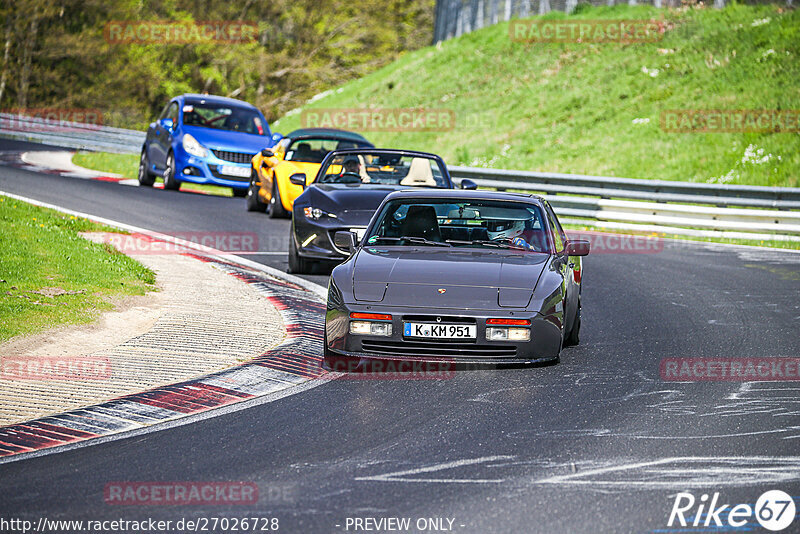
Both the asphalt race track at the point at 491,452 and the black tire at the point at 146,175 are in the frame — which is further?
the black tire at the point at 146,175

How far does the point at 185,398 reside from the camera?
7480 mm

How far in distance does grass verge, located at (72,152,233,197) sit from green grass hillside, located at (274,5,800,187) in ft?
30.7

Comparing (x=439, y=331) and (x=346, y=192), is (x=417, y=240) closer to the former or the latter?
(x=439, y=331)

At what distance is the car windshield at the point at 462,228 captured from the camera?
941 cm

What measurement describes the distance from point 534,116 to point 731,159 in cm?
1068

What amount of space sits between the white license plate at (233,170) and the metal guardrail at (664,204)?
496cm

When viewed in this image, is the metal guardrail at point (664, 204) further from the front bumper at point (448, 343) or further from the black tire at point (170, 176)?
the front bumper at point (448, 343)

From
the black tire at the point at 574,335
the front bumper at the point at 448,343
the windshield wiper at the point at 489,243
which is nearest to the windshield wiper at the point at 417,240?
the windshield wiper at the point at 489,243

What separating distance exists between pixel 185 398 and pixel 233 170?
1468cm

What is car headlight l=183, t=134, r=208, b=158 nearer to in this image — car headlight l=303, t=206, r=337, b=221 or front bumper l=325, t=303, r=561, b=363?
car headlight l=303, t=206, r=337, b=221

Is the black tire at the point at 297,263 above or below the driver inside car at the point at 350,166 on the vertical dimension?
below

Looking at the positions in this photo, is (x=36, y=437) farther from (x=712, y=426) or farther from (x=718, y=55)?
(x=718, y=55)

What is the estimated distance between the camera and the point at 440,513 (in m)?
5.14

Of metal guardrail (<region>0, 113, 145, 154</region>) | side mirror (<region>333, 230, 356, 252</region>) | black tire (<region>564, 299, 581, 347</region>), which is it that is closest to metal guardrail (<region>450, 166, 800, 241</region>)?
black tire (<region>564, 299, 581, 347</region>)
